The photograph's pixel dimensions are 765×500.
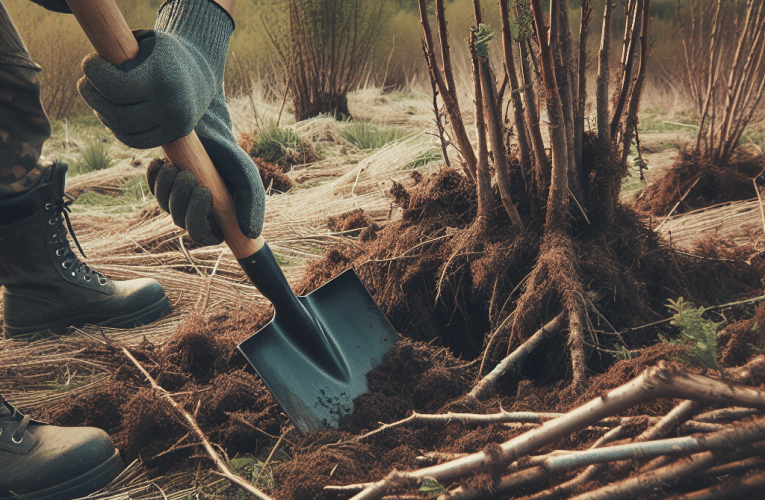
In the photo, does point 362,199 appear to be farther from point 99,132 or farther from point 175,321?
point 99,132

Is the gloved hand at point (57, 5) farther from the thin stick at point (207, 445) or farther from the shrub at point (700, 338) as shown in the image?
the shrub at point (700, 338)

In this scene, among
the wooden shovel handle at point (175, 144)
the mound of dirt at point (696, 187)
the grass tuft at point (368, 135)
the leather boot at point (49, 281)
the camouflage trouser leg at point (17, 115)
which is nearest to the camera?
the wooden shovel handle at point (175, 144)

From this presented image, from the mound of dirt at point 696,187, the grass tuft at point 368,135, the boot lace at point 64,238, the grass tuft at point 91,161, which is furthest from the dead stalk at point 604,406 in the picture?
the grass tuft at point 91,161

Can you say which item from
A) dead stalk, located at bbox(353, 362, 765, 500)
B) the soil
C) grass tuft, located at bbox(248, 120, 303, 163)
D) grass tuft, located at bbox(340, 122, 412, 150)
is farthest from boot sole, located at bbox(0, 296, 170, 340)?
grass tuft, located at bbox(340, 122, 412, 150)

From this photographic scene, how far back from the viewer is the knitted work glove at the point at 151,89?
46.6 inches

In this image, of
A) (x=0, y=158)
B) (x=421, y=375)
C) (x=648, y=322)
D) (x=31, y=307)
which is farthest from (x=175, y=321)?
(x=648, y=322)

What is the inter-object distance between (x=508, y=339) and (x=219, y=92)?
120cm

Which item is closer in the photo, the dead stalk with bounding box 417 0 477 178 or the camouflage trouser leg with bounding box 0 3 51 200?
the dead stalk with bounding box 417 0 477 178

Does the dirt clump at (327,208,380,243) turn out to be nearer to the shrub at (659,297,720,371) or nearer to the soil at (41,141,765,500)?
the soil at (41,141,765,500)

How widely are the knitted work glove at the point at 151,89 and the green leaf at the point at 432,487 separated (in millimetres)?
994

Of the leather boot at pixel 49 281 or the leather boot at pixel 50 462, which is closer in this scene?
the leather boot at pixel 50 462

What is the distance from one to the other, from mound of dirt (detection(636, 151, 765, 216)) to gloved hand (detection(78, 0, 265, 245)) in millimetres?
2458

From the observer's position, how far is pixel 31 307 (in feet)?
7.09

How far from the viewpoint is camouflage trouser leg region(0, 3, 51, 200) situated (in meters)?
1.86
